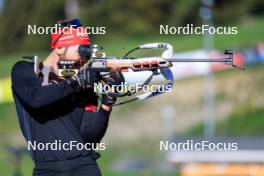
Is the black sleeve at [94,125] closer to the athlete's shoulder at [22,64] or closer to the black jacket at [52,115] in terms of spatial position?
the black jacket at [52,115]

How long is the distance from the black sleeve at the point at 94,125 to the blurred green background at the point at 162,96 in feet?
11.1

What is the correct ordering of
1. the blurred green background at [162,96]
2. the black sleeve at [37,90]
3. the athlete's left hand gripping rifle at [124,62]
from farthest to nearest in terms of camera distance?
the blurred green background at [162,96], the athlete's left hand gripping rifle at [124,62], the black sleeve at [37,90]

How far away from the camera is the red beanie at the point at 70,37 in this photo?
5133mm

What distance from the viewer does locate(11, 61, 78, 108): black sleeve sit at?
16.0 ft

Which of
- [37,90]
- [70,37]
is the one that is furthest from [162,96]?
[37,90]

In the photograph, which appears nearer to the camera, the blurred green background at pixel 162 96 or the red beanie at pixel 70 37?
the red beanie at pixel 70 37

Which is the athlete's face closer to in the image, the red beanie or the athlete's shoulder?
the red beanie

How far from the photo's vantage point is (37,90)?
4.90m

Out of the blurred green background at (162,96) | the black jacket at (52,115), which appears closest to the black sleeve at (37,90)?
the black jacket at (52,115)

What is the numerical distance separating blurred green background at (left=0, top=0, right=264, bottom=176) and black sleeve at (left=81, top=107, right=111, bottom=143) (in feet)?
11.1

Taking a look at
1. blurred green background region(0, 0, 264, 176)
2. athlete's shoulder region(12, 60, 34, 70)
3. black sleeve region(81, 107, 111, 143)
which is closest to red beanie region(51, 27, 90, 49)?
athlete's shoulder region(12, 60, 34, 70)

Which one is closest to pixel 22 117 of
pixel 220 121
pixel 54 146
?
pixel 54 146

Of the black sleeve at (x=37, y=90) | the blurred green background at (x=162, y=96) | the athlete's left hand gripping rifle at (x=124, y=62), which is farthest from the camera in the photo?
the blurred green background at (x=162, y=96)

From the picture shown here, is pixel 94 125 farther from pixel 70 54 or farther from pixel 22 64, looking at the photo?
pixel 22 64
